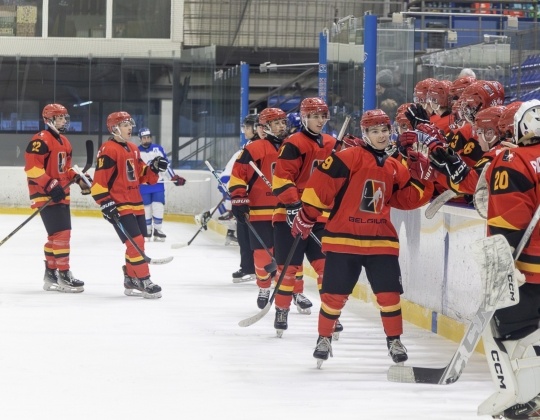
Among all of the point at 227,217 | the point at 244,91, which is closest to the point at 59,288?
the point at 227,217

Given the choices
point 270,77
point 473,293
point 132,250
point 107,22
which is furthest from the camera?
point 107,22

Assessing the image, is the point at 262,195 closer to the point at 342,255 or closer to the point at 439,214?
the point at 439,214

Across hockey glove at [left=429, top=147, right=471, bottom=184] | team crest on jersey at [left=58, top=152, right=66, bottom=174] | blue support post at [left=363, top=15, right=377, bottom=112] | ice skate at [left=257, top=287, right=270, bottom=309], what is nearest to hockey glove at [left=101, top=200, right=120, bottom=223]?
team crest on jersey at [left=58, top=152, right=66, bottom=174]

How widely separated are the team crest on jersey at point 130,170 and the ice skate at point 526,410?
4.29 meters

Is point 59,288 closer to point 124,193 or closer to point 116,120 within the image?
point 124,193

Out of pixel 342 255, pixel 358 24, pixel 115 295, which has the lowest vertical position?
pixel 115 295

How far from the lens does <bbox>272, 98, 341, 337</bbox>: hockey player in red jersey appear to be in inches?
234

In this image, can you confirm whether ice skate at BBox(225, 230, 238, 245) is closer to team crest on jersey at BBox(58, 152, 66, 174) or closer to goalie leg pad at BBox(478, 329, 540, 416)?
team crest on jersey at BBox(58, 152, 66, 174)

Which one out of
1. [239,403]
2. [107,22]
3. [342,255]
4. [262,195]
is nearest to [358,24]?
[262,195]

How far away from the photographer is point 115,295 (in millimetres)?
7883

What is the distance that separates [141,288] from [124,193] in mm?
632

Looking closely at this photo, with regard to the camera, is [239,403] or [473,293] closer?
[239,403]

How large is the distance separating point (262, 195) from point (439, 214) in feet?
4.18

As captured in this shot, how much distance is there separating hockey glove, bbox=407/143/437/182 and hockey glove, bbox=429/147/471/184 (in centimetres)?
32
